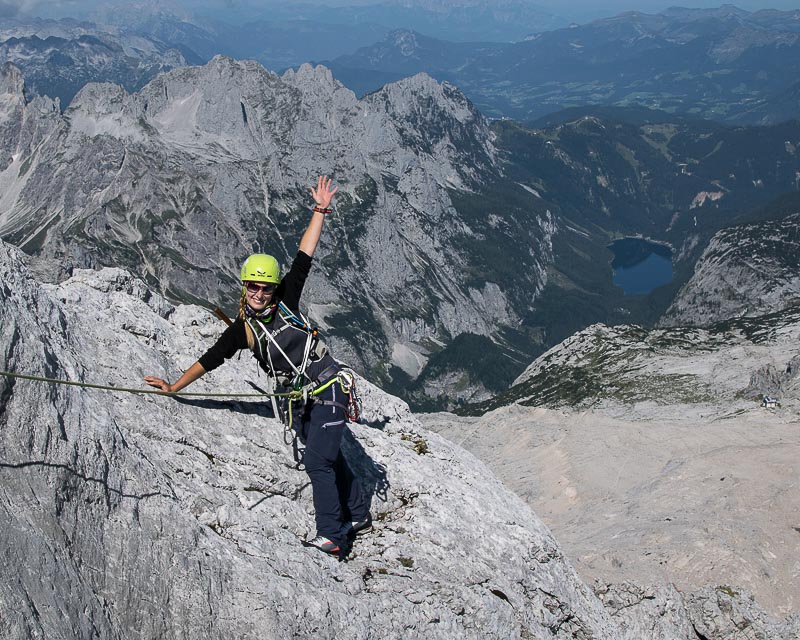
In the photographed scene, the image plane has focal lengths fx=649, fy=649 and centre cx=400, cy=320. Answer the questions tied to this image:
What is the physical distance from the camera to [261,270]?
40.0 feet

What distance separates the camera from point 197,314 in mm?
19672

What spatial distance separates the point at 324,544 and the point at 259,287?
209 inches

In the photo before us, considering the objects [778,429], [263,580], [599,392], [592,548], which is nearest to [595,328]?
[599,392]

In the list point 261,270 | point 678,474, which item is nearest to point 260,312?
point 261,270

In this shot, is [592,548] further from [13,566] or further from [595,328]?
[595,328]

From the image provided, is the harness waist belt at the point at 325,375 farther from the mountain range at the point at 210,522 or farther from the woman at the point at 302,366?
the mountain range at the point at 210,522

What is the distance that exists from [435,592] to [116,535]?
6.56 m

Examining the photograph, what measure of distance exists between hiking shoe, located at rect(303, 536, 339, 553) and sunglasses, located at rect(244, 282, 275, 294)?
5.09 m

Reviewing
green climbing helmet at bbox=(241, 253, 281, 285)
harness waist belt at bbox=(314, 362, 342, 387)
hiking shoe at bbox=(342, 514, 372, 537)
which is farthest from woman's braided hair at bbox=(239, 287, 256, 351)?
hiking shoe at bbox=(342, 514, 372, 537)

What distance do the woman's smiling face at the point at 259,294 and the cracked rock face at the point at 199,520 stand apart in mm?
3321

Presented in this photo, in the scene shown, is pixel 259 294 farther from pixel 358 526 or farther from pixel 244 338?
pixel 358 526

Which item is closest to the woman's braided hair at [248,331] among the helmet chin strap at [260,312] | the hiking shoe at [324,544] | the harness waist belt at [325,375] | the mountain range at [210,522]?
the helmet chin strap at [260,312]

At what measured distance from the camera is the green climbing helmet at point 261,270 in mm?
12164

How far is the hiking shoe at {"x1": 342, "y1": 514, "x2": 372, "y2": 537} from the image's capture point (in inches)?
561
